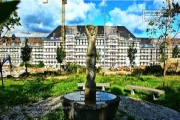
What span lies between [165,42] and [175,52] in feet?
116

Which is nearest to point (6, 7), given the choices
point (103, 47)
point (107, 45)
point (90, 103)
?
point (90, 103)

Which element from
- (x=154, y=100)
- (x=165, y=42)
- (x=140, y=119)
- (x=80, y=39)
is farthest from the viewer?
(x=80, y=39)

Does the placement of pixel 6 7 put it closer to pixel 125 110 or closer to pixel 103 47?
pixel 125 110

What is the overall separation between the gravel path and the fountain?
1189 millimetres

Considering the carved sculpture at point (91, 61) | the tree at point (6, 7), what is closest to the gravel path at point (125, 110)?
the carved sculpture at point (91, 61)

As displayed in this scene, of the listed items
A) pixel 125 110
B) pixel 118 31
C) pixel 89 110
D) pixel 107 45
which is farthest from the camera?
pixel 118 31

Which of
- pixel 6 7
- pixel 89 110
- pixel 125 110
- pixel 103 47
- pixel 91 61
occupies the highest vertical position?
pixel 103 47

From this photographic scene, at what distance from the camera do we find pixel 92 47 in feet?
26.3

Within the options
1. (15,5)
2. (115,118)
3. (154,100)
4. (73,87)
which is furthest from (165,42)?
(15,5)

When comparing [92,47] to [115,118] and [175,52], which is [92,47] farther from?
[175,52]

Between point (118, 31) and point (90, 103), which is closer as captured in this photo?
point (90, 103)

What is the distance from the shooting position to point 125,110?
9570 millimetres

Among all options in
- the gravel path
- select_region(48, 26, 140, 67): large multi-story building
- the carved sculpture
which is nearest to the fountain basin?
the carved sculpture

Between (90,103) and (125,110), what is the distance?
7.70 ft
